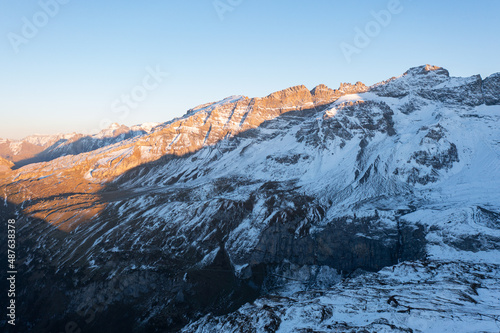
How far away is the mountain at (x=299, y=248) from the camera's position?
46.1 metres

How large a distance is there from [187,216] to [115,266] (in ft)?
120

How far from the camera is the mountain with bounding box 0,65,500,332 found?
46.1m

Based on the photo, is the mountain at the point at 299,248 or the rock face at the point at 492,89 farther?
the rock face at the point at 492,89

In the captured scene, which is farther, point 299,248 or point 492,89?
point 492,89

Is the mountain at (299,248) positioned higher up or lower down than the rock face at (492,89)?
lower down

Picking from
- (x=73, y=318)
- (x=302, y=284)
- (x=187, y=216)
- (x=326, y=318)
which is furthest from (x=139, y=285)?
(x=326, y=318)

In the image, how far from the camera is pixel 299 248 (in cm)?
10569

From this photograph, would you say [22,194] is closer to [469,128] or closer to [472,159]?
[472,159]

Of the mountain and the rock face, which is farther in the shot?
the rock face

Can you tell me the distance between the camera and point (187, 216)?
126m

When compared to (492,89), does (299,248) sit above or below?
below

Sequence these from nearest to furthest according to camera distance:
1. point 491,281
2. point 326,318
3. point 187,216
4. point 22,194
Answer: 1. point 326,318
2. point 491,281
3. point 187,216
4. point 22,194

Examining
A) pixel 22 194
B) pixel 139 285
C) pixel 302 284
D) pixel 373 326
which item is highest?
pixel 22 194

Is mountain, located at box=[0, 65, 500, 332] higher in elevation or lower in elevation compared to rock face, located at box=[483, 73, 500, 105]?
lower
